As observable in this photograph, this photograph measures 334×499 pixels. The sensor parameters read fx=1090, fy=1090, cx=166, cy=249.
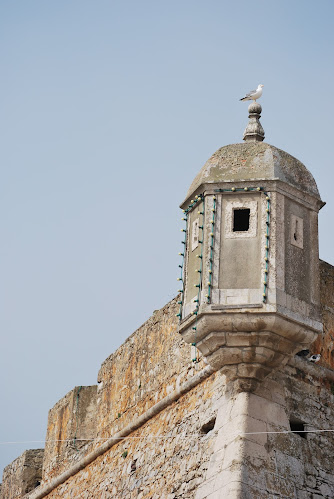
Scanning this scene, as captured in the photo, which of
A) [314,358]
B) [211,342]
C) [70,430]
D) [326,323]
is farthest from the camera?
[70,430]

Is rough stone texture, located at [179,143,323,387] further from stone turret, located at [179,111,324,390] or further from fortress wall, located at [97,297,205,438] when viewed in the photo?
fortress wall, located at [97,297,205,438]

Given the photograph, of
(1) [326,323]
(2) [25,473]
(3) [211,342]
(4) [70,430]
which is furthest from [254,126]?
(2) [25,473]

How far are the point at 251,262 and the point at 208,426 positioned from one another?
1679 millimetres

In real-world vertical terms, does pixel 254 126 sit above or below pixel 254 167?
above

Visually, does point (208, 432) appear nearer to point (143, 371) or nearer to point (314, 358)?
point (314, 358)

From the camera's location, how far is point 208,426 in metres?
10.1

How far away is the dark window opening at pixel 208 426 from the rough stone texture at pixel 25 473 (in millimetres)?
6413

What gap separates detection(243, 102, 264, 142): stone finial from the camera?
10.5m

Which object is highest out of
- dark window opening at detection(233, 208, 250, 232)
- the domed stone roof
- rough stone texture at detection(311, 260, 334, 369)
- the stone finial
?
the stone finial

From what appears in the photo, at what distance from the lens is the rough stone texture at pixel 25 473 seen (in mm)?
15977

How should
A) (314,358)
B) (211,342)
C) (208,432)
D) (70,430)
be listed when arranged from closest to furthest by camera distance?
(211,342) < (208,432) < (314,358) < (70,430)

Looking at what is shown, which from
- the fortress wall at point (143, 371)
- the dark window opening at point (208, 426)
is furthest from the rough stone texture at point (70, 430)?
the dark window opening at point (208, 426)

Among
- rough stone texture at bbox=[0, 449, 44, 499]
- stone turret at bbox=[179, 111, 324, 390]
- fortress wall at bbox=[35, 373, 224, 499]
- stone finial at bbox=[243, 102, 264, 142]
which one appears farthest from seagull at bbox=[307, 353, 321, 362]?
rough stone texture at bbox=[0, 449, 44, 499]

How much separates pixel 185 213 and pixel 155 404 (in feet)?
7.36
